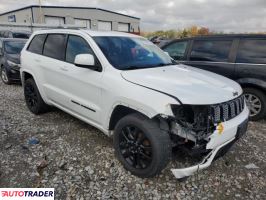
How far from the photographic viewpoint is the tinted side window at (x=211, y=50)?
519 cm

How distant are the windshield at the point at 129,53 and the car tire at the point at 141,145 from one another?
0.83 meters

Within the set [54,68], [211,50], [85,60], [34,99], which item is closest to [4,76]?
[34,99]

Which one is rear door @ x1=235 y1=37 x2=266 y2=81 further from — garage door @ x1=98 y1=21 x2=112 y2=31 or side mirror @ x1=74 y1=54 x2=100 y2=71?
garage door @ x1=98 y1=21 x2=112 y2=31

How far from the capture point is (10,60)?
775 cm

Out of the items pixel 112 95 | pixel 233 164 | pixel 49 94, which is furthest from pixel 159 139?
pixel 49 94

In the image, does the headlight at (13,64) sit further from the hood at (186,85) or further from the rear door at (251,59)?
the rear door at (251,59)

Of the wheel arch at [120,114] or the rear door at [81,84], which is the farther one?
the rear door at [81,84]

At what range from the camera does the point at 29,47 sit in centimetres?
507

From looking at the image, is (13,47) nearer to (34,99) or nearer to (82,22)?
(34,99)

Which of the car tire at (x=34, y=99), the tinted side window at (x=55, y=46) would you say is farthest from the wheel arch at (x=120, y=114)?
the car tire at (x=34, y=99)

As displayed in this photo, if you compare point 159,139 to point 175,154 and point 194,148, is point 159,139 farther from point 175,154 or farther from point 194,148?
point 175,154

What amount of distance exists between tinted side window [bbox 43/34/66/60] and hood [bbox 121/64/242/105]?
156 cm

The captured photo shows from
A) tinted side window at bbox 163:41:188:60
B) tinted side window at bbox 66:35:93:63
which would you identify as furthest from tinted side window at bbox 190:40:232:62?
tinted side window at bbox 66:35:93:63

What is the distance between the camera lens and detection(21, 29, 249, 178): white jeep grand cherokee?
104 inches
